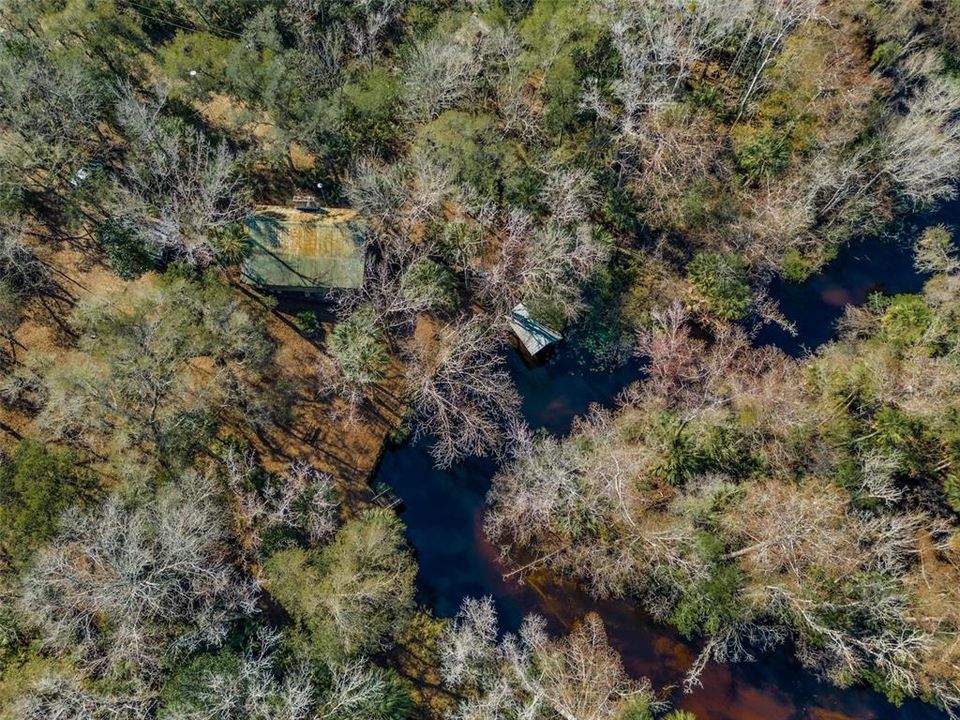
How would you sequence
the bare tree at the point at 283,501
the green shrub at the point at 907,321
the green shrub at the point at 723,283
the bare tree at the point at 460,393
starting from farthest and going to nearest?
the green shrub at the point at 723,283
the green shrub at the point at 907,321
the bare tree at the point at 460,393
the bare tree at the point at 283,501

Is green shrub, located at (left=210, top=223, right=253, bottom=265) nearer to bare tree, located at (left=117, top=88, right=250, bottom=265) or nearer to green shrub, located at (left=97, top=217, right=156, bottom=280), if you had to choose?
bare tree, located at (left=117, top=88, right=250, bottom=265)

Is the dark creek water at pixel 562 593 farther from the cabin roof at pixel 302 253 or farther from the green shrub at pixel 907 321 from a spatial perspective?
the green shrub at pixel 907 321

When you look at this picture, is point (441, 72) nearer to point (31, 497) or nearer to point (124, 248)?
point (124, 248)

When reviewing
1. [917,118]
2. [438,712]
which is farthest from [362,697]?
[917,118]

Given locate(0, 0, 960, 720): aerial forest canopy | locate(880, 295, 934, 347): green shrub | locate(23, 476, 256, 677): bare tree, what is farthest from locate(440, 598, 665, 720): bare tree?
locate(880, 295, 934, 347): green shrub

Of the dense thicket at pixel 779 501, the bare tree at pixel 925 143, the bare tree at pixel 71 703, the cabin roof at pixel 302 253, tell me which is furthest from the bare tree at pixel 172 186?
the bare tree at pixel 925 143

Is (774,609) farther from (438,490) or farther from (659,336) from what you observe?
(438,490)

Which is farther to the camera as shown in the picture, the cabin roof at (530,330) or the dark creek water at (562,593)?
the cabin roof at (530,330)

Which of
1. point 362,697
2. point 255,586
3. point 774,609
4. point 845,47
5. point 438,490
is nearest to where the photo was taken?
point 362,697
